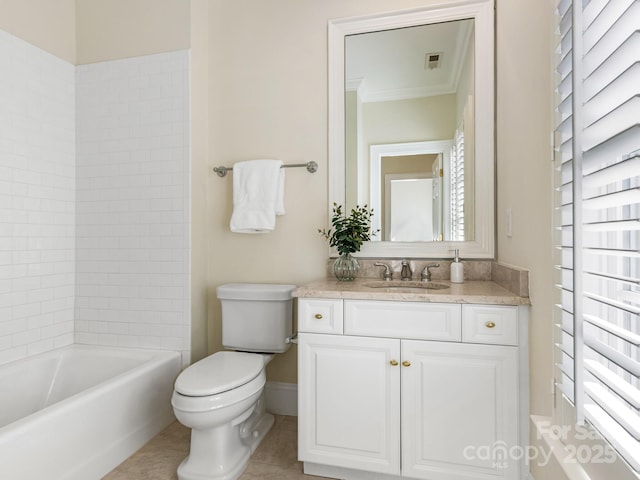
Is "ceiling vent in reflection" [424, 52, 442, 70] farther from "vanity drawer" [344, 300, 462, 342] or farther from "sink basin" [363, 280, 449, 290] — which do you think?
"vanity drawer" [344, 300, 462, 342]

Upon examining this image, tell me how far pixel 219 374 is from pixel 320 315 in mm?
529

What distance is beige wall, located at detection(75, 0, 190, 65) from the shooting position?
7.76 feet

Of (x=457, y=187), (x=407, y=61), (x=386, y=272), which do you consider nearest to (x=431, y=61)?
(x=407, y=61)

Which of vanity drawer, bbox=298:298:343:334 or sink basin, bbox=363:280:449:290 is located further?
sink basin, bbox=363:280:449:290

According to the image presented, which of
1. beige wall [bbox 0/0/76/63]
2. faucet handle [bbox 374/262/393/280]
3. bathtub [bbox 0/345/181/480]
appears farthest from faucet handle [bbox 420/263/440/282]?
beige wall [bbox 0/0/76/63]

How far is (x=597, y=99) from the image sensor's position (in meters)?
0.78

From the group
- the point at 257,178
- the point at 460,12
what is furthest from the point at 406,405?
the point at 460,12

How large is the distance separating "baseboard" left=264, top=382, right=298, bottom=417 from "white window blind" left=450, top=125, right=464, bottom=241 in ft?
4.30

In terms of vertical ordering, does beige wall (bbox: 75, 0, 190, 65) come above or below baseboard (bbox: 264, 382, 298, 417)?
above

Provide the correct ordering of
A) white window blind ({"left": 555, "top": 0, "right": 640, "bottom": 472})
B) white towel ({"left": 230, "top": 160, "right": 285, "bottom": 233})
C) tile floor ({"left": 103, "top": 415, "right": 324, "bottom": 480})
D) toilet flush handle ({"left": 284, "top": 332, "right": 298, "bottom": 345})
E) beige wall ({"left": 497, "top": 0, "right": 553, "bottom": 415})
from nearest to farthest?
white window blind ({"left": 555, "top": 0, "right": 640, "bottom": 472}) → beige wall ({"left": 497, "top": 0, "right": 553, "bottom": 415}) → tile floor ({"left": 103, "top": 415, "right": 324, "bottom": 480}) → toilet flush handle ({"left": 284, "top": 332, "right": 298, "bottom": 345}) → white towel ({"left": 230, "top": 160, "right": 285, "bottom": 233})

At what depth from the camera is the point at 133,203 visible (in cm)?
243

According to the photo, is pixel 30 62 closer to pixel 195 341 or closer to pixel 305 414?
pixel 195 341

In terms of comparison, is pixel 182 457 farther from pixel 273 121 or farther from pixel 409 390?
pixel 273 121

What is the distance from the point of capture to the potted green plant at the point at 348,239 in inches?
83.2
